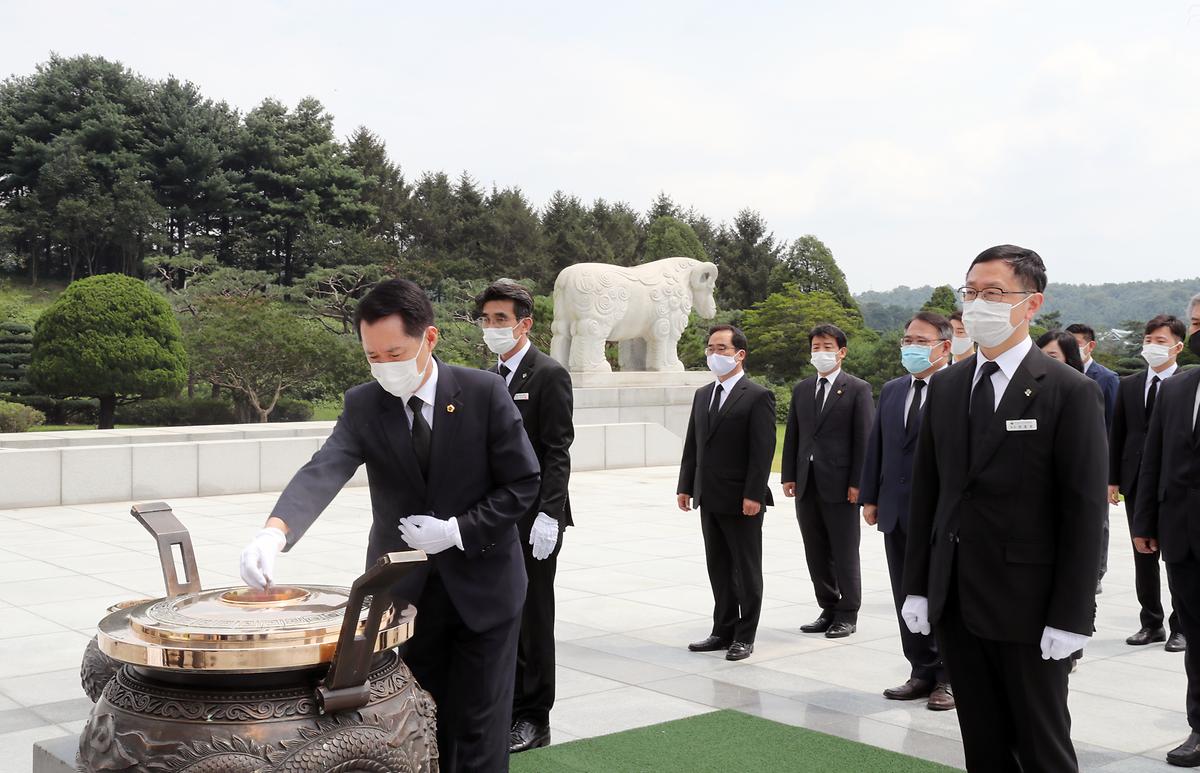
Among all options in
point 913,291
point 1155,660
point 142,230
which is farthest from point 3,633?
point 913,291

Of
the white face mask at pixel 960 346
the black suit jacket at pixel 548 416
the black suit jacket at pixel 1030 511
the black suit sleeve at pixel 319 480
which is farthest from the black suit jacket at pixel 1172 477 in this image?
the black suit sleeve at pixel 319 480

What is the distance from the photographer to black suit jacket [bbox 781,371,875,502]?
651cm

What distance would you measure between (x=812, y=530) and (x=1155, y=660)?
75.1 inches

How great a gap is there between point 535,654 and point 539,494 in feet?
2.07

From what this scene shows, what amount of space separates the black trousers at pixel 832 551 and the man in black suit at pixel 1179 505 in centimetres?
181

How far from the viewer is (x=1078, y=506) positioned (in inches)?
119

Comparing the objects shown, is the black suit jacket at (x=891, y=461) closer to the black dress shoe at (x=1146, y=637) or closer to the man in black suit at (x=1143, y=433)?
the man in black suit at (x=1143, y=433)

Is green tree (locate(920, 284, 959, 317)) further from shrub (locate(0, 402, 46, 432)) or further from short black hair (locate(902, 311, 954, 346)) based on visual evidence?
short black hair (locate(902, 311, 954, 346))

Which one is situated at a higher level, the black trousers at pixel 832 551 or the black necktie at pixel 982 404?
the black necktie at pixel 982 404

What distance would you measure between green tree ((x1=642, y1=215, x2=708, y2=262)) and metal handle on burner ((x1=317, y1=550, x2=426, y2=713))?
4054cm

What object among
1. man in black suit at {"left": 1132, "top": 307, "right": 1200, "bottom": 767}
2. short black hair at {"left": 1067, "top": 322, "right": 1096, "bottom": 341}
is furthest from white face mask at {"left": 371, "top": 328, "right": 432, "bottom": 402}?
short black hair at {"left": 1067, "top": 322, "right": 1096, "bottom": 341}

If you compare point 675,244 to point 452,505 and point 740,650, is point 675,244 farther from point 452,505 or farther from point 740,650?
point 452,505

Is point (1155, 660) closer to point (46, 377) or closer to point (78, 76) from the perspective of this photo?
point (46, 377)

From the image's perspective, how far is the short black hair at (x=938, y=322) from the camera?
5672 millimetres
